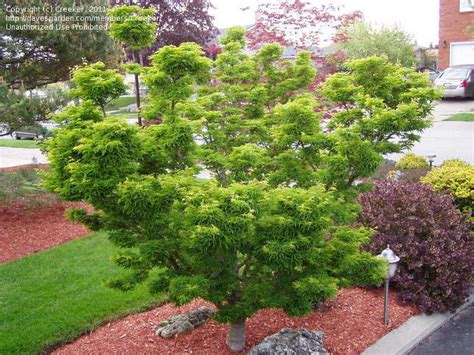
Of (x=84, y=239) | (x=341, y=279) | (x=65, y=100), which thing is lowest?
(x=84, y=239)

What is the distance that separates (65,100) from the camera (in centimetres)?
892

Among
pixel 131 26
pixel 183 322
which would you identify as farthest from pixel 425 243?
pixel 131 26

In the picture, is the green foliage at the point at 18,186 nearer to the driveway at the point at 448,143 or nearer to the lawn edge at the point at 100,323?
the lawn edge at the point at 100,323

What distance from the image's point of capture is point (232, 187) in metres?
3.62

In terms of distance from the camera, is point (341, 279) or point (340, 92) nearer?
point (341, 279)

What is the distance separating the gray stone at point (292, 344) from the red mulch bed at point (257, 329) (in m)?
0.30

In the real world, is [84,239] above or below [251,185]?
below

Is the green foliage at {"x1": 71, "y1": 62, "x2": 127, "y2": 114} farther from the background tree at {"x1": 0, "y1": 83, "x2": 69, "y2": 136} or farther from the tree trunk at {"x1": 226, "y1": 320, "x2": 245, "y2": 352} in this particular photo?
the background tree at {"x1": 0, "y1": 83, "x2": 69, "y2": 136}

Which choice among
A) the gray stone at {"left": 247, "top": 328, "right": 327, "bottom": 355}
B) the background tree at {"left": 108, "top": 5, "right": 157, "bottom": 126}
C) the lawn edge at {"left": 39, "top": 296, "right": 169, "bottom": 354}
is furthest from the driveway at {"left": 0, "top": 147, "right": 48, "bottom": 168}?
the gray stone at {"left": 247, "top": 328, "right": 327, "bottom": 355}

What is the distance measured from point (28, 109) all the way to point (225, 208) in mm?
6306

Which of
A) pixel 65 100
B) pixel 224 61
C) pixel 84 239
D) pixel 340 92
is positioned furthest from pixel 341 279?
pixel 65 100

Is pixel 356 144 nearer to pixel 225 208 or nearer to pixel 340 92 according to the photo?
pixel 340 92

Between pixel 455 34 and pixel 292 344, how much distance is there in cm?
2951

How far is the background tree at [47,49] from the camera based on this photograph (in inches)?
360
